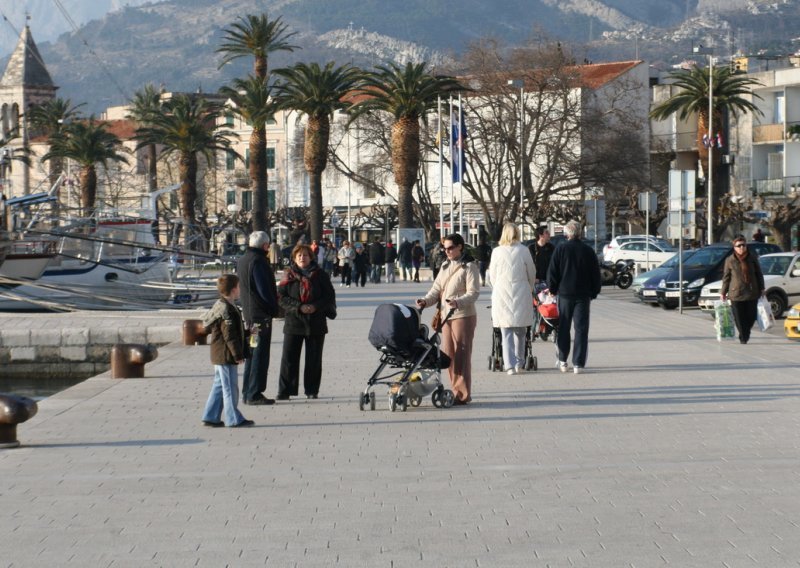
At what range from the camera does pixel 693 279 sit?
32.8 metres

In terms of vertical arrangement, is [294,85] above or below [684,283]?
above

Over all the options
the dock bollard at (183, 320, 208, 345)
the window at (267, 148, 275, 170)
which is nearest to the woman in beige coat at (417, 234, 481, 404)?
the dock bollard at (183, 320, 208, 345)

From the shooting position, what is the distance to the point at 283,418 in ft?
43.8

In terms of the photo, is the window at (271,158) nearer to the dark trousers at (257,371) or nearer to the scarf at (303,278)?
the scarf at (303,278)

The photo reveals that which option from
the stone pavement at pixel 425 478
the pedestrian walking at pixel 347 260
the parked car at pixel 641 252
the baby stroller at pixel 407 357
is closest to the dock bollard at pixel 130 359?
the stone pavement at pixel 425 478

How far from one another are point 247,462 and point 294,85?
52.5 m

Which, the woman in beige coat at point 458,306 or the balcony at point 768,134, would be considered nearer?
the woman in beige coat at point 458,306

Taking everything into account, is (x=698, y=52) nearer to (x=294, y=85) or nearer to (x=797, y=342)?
(x=294, y=85)

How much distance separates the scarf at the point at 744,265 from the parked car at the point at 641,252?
31974 mm

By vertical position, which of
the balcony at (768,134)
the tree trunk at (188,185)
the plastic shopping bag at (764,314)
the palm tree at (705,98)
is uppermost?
the palm tree at (705,98)

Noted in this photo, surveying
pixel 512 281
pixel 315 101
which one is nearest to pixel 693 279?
pixel 512 281

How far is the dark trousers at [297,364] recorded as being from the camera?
14.6m

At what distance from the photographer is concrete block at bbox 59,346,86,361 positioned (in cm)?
2609

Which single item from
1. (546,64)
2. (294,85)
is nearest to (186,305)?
(294,85)
